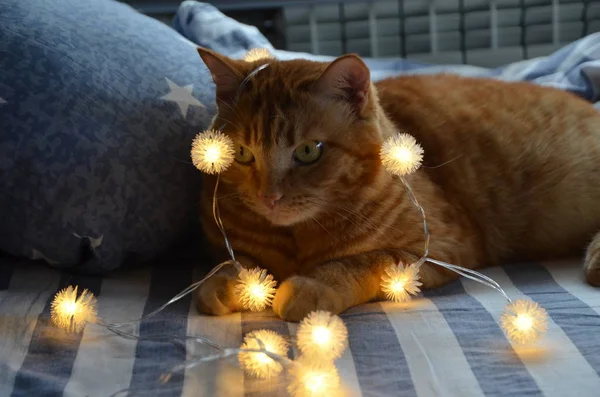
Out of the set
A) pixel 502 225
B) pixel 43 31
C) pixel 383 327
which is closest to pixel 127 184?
pixel 43 31

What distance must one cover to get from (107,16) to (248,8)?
116 cm

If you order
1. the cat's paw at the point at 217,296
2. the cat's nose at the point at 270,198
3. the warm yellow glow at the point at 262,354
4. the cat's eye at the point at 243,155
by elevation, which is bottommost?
the warm yellow glow at the point at 262,354

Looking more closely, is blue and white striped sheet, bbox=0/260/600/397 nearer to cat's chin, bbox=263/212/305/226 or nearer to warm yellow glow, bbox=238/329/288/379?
warm yellow glow, bbox=238/329/288/379

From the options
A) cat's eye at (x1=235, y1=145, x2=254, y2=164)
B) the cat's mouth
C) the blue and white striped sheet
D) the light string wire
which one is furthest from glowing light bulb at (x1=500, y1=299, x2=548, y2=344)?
cat's eye at (x1=235, y1=145, x2=254, y2=164)

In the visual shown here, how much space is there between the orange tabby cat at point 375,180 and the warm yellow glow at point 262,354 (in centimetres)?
14

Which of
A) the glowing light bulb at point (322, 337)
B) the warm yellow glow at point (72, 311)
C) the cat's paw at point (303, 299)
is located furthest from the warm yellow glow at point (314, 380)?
the warm yellow glow at point (72, 311)

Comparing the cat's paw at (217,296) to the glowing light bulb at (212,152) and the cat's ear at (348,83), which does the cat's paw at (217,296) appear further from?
the cat's ear at (348,83)

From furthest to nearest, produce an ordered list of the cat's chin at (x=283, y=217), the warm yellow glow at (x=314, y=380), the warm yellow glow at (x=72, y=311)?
the cat's chin at (x=283, y=217)
the warm yellow glow at (x=72, y=311)
the warm yellow glow at (x=314, y=380)

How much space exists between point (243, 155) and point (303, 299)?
1.10 ft

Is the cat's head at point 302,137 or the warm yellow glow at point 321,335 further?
the cat's head at point 302,137

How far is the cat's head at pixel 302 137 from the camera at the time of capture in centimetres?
134

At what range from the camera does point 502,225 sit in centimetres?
166

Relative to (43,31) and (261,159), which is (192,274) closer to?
(261,159)

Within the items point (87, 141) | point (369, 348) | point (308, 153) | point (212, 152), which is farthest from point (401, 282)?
point (87, 141)
